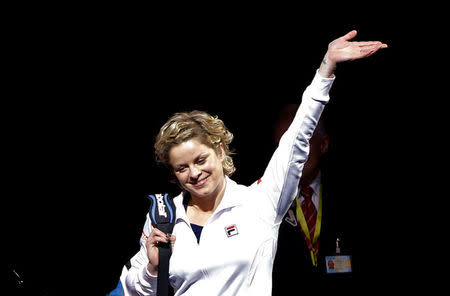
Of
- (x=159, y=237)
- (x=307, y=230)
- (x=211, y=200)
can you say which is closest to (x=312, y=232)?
(x=307, y=230)

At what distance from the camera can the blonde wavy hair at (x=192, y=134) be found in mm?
2080

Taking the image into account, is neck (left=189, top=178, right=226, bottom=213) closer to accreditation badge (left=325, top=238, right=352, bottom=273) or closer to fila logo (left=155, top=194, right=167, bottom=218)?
fila logo (left=155, top=194, right=167, bottom=218)

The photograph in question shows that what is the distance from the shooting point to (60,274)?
11.0ft

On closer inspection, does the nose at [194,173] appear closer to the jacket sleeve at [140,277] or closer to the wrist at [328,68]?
the jacket sleeve at [140,277]

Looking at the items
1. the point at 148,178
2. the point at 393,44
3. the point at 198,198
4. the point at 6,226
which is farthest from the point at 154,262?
the point at 393,44

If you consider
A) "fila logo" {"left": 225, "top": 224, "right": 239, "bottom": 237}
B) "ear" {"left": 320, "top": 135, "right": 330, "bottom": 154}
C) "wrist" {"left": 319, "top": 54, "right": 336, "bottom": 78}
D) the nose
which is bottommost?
"fila logo" {"left": 225, "top": 224, "right": 239, "bottom": 237}

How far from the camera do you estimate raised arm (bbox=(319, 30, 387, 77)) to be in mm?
1808

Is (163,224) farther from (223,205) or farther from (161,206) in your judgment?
(223,205)

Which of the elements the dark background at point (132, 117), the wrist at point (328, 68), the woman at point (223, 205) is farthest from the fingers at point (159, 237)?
the dark background at point (132, 117)

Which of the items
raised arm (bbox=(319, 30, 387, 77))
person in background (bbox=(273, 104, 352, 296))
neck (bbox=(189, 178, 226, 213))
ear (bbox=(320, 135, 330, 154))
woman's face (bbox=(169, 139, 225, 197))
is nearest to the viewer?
raised arm (bbox=(319, 30, 387, 77))

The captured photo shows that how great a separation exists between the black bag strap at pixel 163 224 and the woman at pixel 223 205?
4 centimetres

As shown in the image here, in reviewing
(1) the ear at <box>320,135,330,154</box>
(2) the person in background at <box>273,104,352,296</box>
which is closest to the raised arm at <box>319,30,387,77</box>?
(2) the person in background at <box>273,104,352,296</box>

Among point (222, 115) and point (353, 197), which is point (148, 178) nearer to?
point (222, 115)

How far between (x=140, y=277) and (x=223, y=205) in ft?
1.53
